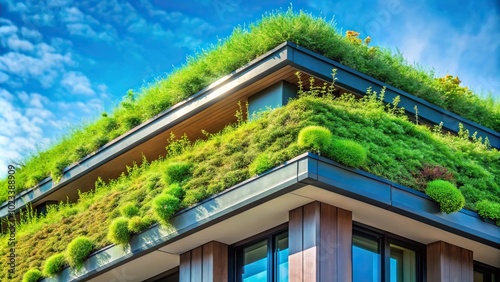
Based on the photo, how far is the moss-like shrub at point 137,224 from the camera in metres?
16.8

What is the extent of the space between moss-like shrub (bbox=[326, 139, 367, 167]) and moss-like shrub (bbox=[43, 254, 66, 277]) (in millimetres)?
6680

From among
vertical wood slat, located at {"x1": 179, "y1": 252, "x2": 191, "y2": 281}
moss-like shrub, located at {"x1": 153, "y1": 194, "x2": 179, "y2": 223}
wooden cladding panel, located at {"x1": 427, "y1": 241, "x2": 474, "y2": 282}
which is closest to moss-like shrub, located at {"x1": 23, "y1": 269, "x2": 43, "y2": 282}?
vertical wood slat, located at {"x1": 179, "y1": 252, "x2": 191, "y2": 281}

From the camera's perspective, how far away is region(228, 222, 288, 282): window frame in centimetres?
1555

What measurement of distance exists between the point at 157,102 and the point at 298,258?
571cm

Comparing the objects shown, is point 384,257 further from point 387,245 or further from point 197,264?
point 197,264

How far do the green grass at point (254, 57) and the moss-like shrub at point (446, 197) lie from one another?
3.00m

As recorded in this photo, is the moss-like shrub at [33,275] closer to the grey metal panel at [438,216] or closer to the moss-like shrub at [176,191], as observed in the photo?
the moss-like shrub at [176,191]

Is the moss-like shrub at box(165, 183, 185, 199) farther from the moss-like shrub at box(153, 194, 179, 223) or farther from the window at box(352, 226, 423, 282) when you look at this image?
the window at box(352, 226, 423, 282)

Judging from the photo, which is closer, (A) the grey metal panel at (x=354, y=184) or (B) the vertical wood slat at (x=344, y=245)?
(A) the grey metal panel at (x=354, y=184)

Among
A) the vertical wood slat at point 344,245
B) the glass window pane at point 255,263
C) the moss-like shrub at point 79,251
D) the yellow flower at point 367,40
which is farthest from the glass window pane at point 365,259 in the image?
the moss-like shrub at point 79,251

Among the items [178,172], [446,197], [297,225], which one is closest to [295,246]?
[297,225]

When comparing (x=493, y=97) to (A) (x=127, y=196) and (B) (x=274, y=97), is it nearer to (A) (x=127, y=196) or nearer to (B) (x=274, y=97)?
(B) (x=274, y=97)

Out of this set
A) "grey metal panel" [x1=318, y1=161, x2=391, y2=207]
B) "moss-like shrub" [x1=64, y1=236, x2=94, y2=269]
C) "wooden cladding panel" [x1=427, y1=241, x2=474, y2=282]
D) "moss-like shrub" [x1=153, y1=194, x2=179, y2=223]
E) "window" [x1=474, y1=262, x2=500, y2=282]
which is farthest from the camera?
"moss-like shrub" [x1=64, y1=236, x2=94, y2=269]

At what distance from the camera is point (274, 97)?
16.8 m
